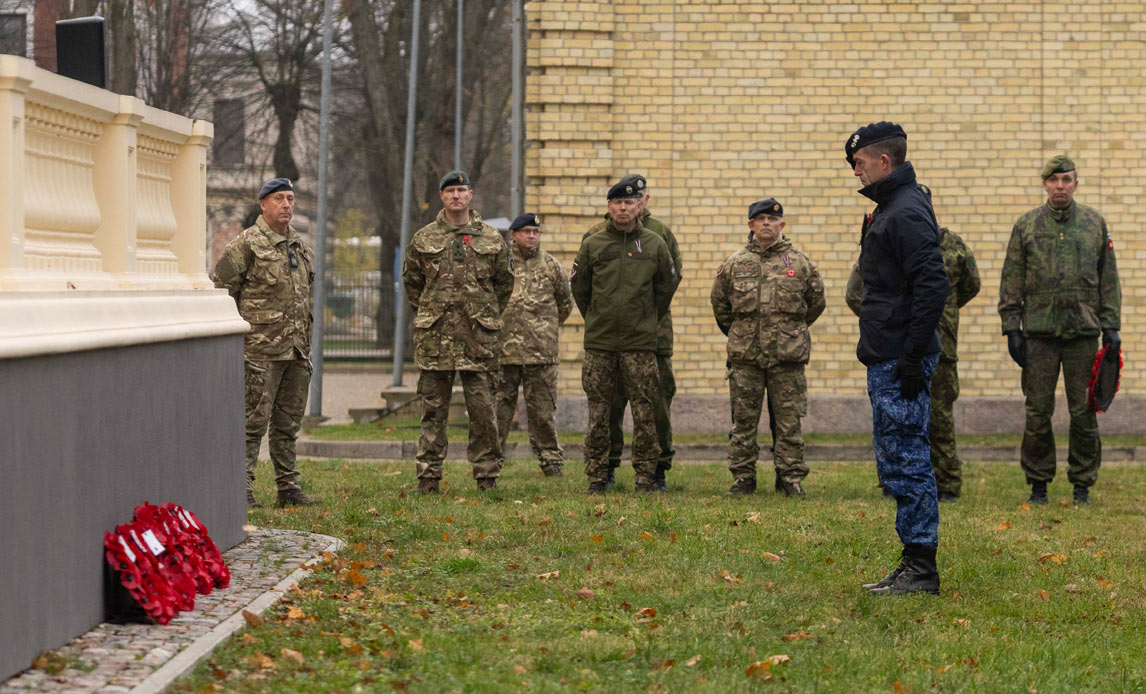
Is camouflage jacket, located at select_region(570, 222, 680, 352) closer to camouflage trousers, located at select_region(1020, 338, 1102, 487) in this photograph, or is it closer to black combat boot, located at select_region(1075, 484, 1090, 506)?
camouflage trousers, located at select_region(1020, 338, 1102, 487)

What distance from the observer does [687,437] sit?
54.8 feet

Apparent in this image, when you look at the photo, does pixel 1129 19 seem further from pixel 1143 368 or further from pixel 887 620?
pixel 887 620

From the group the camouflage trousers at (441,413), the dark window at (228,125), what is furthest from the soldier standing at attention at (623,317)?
the dark window at (228,125)

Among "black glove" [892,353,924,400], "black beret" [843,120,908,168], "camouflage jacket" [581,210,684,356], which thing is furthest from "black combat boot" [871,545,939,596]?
"camouflage jacket" [581,210,684,356]

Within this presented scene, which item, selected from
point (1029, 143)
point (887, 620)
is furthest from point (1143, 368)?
point (887, 620)

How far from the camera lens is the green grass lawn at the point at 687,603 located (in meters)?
5.76

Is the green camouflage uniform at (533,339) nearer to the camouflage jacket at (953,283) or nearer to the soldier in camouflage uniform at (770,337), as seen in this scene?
the soldier in camouflage uniform at (770,337)

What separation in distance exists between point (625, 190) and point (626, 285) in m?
0.69

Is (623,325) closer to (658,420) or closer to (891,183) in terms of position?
(658,420)

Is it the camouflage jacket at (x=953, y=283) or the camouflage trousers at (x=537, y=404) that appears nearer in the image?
the camouflage jacket at (x=953, y=283)

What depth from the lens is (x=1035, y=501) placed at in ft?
37.0

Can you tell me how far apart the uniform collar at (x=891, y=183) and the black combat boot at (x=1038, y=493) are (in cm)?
439

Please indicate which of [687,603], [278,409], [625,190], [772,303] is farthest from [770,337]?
[687,603]

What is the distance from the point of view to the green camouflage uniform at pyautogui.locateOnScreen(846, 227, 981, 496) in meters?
11.1
